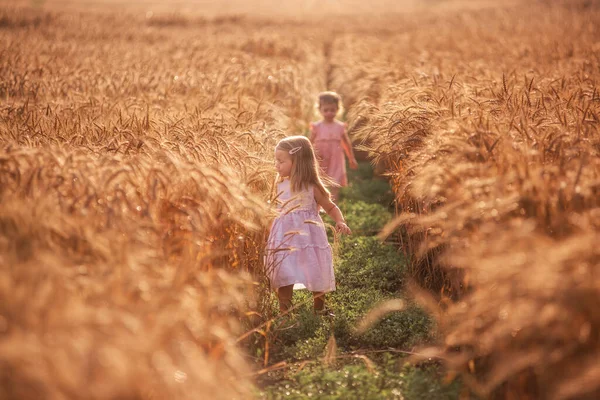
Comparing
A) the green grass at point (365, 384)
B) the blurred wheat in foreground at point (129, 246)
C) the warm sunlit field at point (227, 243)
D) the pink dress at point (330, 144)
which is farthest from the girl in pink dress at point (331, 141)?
the green grass at point (365, 384)

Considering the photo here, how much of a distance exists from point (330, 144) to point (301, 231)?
382cm

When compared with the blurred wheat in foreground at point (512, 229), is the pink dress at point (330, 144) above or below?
above

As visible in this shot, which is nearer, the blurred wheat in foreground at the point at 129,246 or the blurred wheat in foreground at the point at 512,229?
the blurred wheat in foreground at the point at 129,246

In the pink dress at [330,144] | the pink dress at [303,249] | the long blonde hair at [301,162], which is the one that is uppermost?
the pink dress at [330,144]

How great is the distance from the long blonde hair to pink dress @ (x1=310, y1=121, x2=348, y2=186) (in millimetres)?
3223

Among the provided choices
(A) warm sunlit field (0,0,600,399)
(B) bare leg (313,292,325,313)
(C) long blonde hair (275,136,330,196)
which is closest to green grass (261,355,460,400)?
(A) warm sunlit field (0,0,600,399)

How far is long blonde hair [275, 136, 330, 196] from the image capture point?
531 cm

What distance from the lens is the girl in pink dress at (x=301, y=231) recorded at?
5062 millimetres

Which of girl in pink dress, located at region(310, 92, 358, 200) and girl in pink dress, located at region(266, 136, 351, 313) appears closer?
girl in pink dress, located at region(266, 136, 351, 313)

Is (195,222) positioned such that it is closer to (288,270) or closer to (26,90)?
(288,270)

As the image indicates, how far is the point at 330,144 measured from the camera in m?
8.68

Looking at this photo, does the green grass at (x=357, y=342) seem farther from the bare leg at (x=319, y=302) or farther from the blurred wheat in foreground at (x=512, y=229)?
the blurred wheat in foreground at (x=512, y=229)

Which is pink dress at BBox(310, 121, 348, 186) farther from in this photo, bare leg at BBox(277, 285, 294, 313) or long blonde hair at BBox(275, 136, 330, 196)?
bare leg at BBox(277, 285, 294, 313)

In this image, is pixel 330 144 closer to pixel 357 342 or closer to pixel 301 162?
pixel 301 162
